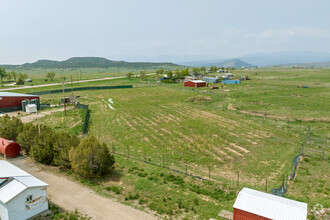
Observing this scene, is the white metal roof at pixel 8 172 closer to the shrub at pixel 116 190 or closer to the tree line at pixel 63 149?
the tree line at pixel 63 149

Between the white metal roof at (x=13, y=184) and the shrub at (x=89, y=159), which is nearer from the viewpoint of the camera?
the white metal roof at (x=13, y=184)

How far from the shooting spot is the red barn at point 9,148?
24859 mm

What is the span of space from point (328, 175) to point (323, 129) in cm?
1713

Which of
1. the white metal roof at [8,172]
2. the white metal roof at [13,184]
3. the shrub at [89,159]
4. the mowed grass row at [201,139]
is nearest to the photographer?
the white metal roof at [13,184]

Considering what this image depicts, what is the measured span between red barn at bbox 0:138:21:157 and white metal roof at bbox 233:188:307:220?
24142mm

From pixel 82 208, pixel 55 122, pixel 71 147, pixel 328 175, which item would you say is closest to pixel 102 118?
pixel 55 122

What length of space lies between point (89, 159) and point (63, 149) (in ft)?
12.4

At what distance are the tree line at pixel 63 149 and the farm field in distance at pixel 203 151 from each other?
175 cm

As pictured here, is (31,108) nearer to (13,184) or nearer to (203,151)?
(13,184)

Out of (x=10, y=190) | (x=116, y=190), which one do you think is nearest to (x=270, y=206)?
(x=116, y=190)

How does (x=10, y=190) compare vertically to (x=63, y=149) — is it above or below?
below

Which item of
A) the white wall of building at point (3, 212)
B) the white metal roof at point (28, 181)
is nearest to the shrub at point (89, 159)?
the white metal roof at point (28, 181)

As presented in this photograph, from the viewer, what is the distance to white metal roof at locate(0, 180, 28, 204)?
1454 centimetres

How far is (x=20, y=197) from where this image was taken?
15.0 metres
